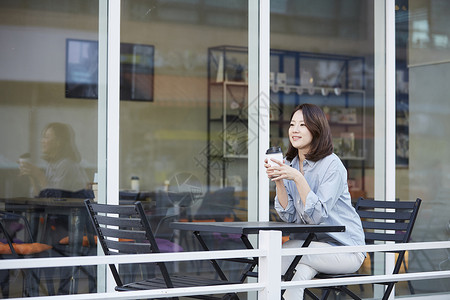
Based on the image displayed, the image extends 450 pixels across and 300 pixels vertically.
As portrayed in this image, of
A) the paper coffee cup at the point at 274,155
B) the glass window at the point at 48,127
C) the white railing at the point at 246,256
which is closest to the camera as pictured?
the white railing at the point at 246,256

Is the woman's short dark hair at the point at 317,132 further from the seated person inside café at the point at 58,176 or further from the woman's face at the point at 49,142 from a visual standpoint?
the woman's face at the point at 49,142

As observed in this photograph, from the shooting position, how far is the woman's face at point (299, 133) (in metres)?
3.37

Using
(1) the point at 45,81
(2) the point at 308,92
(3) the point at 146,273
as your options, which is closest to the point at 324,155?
(3) the point at 146,273

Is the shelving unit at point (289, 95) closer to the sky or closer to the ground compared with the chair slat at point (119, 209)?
closer to the sky

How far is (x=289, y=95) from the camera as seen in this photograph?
8969 millimetres

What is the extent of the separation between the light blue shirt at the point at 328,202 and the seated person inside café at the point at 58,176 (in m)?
1.57

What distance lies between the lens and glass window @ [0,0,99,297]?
14.2ft

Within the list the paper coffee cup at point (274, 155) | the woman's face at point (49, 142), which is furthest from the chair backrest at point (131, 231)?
the woman's face at point (49, 142)

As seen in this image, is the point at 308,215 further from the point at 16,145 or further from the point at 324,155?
the point at 16,145

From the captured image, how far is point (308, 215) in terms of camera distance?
316 cm

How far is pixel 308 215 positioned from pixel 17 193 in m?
2.51

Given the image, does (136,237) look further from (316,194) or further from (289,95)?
(289,95)

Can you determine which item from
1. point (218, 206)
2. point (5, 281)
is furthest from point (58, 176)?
point (218, 206)

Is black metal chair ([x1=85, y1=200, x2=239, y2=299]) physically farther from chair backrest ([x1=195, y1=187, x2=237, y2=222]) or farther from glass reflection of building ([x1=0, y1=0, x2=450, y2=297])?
glass reflection of building ([x1=0, y1=0, x2=450, y2=297])
